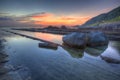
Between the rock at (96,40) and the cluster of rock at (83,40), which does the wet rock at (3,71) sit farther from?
the rock at (96,40)

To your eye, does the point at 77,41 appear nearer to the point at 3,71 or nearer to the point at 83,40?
the point at 83,40

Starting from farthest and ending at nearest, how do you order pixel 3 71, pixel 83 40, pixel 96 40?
pixel 96 40, pixel 83 40, pixel 3 71

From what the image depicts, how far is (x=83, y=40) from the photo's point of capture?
1554 cm

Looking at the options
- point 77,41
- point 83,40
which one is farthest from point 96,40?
point 77,41

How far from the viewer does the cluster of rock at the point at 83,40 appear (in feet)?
50.7

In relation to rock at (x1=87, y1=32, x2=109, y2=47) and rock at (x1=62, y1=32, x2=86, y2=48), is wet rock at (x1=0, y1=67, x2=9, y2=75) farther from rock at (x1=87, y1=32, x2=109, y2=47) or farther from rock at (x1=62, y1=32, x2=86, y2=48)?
rock at (x1=87, y1=32, x2=109, y2=47)

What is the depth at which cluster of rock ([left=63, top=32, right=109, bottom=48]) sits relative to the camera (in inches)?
609

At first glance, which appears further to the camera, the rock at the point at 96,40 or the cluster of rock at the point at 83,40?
the rock at the point at 96,40

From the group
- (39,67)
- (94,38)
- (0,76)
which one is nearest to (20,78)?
(0,76)

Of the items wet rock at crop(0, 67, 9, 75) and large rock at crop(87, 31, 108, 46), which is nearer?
wet rock at crop(0, 67, 9, 75)

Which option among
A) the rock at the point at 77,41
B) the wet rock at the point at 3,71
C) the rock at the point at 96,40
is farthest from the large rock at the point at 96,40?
the wet rock at the point at 3,71

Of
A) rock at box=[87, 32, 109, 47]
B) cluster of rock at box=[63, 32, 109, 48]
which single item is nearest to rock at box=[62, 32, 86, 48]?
cluster of rock at box=[63, 32, 109, 48]

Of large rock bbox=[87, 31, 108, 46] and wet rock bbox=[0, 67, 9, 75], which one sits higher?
large rock bbox=[87, 31, 108, 46]

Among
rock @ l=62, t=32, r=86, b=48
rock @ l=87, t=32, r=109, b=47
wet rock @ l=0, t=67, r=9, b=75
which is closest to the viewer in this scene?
wet rock @ l=0, t=67, r=9, b=75
